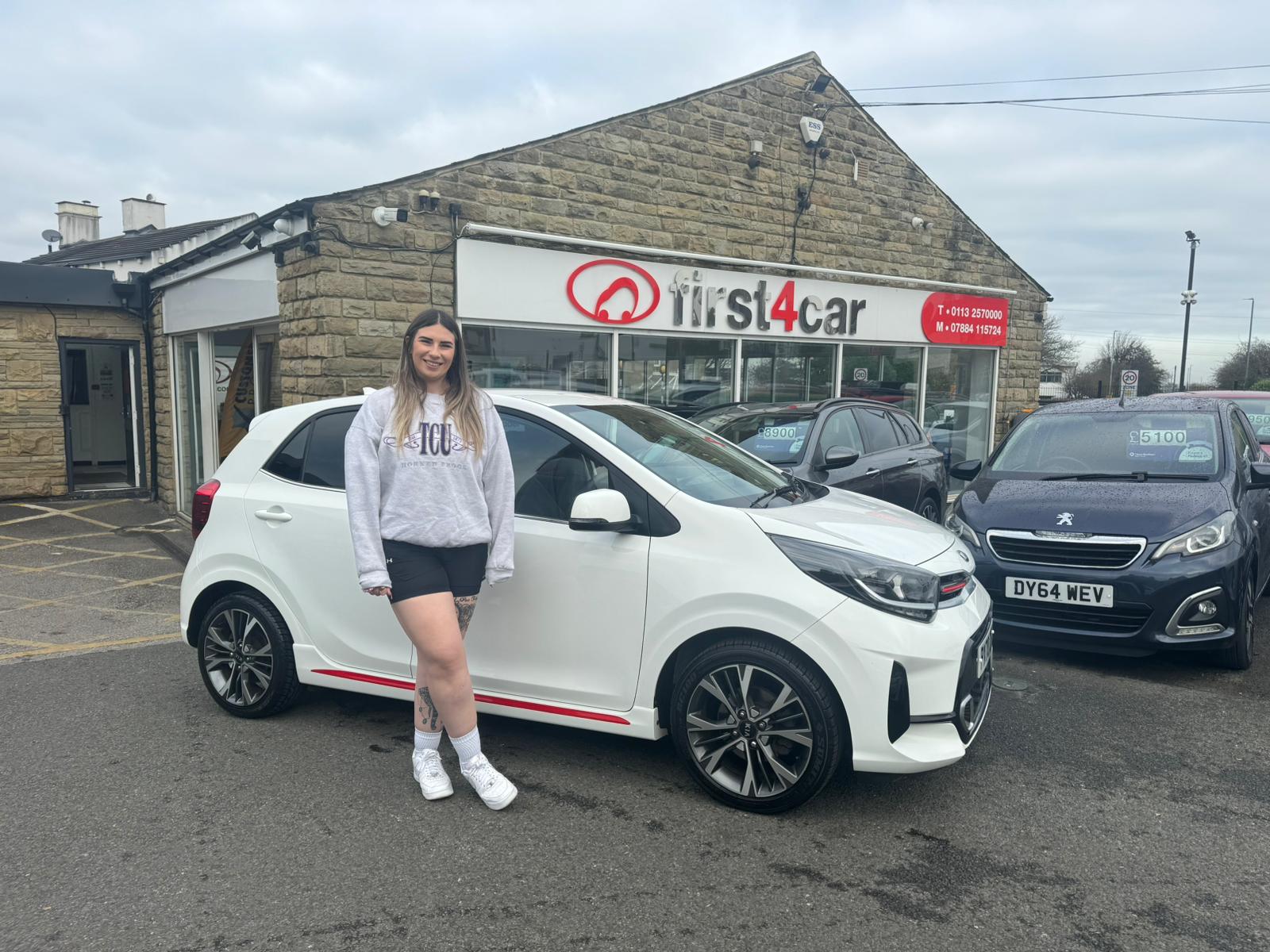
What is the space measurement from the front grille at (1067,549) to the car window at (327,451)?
376 centimetres

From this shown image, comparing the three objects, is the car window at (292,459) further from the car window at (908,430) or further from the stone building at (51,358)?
the stone building at (51,358)

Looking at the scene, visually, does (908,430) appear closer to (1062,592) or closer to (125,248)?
(1062,592)

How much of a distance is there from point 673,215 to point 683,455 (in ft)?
22.0

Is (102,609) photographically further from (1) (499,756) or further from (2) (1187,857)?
(2) (1187,857)

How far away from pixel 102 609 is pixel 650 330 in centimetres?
577

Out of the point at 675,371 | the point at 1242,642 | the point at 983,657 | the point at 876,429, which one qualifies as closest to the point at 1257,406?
the point at 876,429

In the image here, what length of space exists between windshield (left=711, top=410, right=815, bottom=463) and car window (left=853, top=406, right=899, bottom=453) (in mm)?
828

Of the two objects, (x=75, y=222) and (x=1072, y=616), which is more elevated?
(x=75, y=222)

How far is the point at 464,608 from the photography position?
11.4 ft

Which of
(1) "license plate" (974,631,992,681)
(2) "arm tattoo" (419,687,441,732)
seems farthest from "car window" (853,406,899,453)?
(2) "arm tattoo" (419,687,441,732)

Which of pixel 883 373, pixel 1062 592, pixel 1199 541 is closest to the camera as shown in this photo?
pixel 1199 541

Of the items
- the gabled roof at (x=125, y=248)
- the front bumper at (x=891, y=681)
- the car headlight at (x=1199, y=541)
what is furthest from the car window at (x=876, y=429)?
the gabled roof at (x=125, y=248)

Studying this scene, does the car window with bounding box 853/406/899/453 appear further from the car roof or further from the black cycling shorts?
the black cycling shorts

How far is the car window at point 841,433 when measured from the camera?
7250 millimetres
